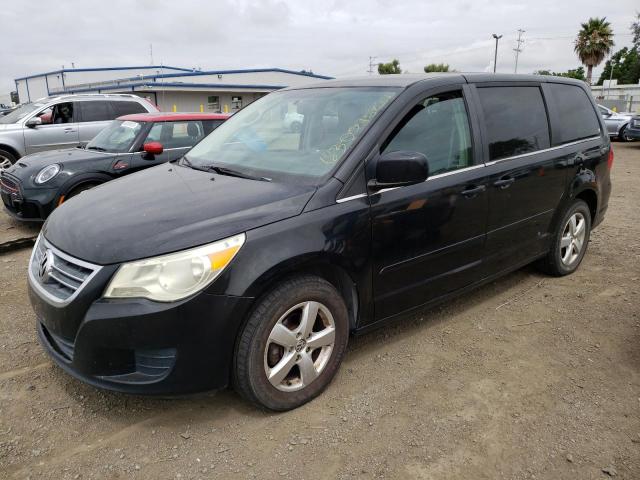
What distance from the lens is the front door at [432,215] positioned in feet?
9.83

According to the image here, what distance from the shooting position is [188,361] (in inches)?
94.1

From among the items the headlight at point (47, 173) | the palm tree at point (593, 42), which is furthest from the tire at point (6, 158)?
the palm tree at point (593, 42)

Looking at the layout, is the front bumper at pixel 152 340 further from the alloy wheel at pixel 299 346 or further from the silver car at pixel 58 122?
the silver car at pixel 58 122

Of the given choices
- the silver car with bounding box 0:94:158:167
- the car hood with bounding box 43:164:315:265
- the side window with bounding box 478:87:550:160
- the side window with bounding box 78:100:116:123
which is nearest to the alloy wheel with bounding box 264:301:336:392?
the car hood with bounding box 43:164:315:265

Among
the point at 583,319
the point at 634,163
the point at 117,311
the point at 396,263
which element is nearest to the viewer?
the point at 117,311

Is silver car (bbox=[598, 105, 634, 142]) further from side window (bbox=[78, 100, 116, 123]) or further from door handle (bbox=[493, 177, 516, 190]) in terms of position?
door handle (bbox=[493, 177, 516, 190])

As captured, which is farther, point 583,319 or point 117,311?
point 583,319

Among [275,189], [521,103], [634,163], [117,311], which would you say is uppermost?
[521,103]

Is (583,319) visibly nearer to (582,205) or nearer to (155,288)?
(582,205)

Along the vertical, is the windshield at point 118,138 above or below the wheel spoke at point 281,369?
above

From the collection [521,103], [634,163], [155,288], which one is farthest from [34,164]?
[634,163]

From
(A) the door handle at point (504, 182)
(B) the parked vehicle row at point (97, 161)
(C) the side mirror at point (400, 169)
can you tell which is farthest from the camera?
(B) the parked vehicle row at point (97, 161)

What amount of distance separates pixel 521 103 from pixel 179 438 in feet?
11.0

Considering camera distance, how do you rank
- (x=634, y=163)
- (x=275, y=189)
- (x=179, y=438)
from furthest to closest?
(x=634, y=163) < (x=275, y=189) < (x=179, y=438)
